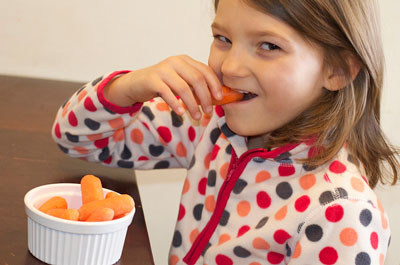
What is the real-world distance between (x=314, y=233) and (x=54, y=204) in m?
0.35

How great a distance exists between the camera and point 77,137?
990 mm

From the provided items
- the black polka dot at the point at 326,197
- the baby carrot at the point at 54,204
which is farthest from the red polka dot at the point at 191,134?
the baby carrot at the point at 54,204

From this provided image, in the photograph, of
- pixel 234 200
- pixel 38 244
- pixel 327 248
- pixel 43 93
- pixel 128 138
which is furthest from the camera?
pixel 43 93

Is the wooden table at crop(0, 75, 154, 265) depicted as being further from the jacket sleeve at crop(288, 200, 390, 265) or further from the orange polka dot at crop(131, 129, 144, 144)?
the jacket sleeve at crop(288, 200, 390, 265)

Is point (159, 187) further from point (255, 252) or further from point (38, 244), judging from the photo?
point (38, 244)

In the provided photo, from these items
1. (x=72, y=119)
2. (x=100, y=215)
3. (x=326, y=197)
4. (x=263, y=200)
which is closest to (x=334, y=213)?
→ (x=326, y=197)

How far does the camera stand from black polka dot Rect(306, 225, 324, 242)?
803 mm

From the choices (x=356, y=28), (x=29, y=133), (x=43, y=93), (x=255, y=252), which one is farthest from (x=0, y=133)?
(x=356, y=28)

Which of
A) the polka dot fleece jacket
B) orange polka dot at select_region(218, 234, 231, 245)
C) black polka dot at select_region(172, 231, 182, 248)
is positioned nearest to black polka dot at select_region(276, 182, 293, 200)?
the polka dot fleece jacket

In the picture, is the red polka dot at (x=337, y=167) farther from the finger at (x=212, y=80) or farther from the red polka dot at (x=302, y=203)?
the finger at (x=212, y=80)

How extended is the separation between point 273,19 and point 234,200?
0.28 metres

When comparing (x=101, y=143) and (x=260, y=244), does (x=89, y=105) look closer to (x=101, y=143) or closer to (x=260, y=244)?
(x=101, y=143)

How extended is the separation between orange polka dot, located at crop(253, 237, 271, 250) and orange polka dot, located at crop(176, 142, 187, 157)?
266 millimetres

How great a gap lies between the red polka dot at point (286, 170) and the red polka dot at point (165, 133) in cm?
24
